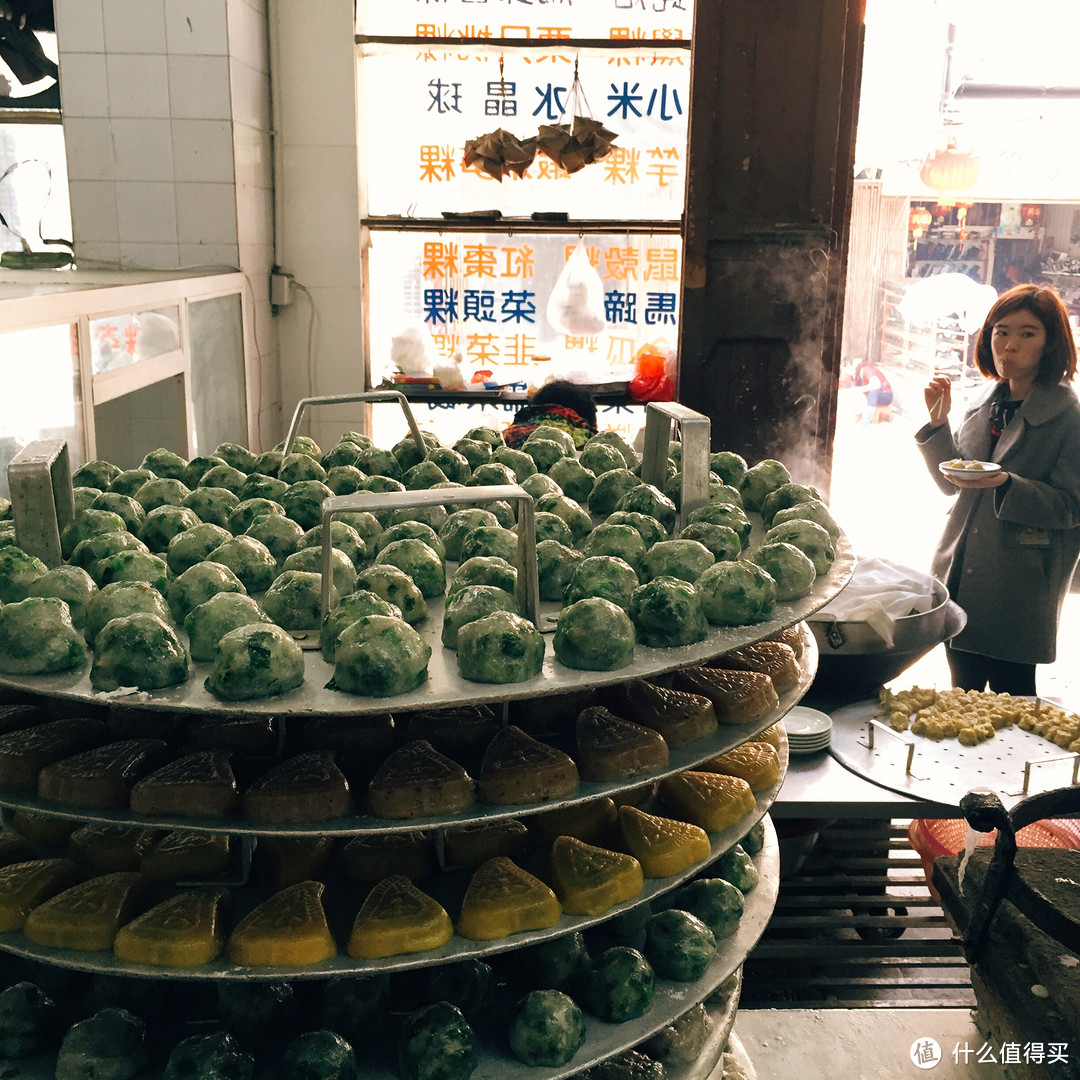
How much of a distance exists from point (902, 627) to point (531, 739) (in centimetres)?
151

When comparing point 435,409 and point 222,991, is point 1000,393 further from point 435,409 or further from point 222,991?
point 222,991

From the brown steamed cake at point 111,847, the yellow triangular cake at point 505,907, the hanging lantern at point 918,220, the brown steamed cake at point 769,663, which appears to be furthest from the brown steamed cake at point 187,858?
the hanging lantern at point 918,220

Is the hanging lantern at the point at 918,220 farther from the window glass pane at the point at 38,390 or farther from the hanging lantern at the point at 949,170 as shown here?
the window glass pane at the point at 38,390

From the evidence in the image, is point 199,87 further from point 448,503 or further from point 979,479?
point 448,503

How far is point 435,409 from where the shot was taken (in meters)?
4.77

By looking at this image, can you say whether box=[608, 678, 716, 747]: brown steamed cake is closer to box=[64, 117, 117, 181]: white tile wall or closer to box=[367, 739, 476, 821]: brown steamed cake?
box=[367, 739, 476, 821]: brown steamed cake

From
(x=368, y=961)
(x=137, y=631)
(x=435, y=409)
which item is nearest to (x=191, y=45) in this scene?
(x=435, y=409)

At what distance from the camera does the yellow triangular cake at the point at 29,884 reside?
48.9 inches

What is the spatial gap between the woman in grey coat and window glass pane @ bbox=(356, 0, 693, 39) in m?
2.06

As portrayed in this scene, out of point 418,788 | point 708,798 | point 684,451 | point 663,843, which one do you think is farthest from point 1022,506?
point 418,788

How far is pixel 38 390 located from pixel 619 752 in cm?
207

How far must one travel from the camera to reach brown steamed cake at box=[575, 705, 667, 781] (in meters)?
1.28

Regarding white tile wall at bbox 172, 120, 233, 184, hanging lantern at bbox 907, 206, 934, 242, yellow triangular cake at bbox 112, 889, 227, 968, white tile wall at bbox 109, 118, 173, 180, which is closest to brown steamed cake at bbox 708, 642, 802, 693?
yellow triangular cake at bbox 112, 889, 227, 968

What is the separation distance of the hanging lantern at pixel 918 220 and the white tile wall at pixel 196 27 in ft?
11.0
